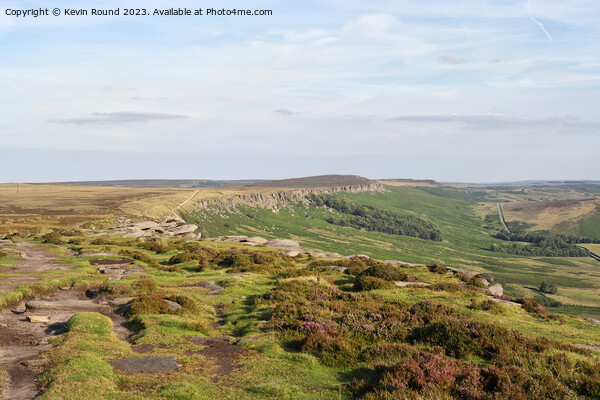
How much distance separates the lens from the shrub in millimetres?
29359

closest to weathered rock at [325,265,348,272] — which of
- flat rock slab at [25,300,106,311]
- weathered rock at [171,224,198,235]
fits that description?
flat rock slab at [25,300,106,311]

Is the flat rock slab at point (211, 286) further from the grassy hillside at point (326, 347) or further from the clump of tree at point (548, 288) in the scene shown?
the clump of tree at point (548, 288)

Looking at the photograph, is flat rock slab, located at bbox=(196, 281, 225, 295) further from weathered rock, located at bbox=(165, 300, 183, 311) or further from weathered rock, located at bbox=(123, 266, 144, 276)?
weathered rock, located at bbox=(123, 266, 144, 276)

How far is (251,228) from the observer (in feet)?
592

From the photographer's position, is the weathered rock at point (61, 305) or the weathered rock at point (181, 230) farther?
the weathered rock at point (181, 230)

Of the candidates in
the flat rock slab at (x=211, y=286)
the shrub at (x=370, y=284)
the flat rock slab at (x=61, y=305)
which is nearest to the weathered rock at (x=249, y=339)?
the flat rock slab at (x=61, y=305)

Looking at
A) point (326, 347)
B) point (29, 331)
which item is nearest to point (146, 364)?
point (326, 347)

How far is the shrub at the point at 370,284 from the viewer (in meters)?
29.4

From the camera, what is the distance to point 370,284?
29.4 metres

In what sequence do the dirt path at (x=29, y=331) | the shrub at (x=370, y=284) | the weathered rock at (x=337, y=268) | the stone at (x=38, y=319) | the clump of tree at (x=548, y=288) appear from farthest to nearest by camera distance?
the clump of tree at (x=548, y=288), the weathered rock at (x=337, y=268), the shrub at (x=370, y=284), the stone at (x=38, y=319), the dirt path at (x=29, y=331)

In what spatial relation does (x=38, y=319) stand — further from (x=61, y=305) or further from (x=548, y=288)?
(x=548, y=288)

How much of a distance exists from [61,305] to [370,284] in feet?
67.4

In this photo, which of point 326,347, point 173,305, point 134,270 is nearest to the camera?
point 326,347

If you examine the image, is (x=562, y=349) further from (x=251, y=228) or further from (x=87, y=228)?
(x=251, y=228)
